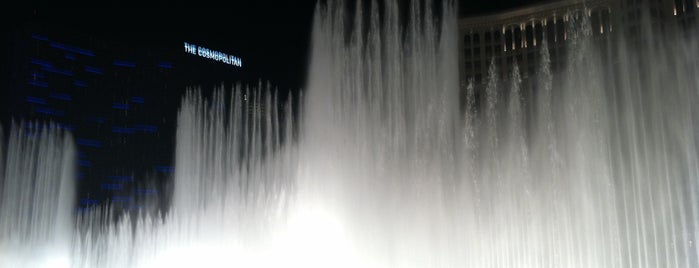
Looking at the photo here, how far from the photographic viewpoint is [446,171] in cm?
1802

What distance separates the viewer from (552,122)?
1828cm

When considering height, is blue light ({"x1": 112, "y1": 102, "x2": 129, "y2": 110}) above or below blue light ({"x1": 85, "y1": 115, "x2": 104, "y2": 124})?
above

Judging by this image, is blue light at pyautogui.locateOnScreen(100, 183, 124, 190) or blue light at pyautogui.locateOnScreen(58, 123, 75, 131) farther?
blue light at pyautogui.locateOnScreen(100, 183, 124, 190)

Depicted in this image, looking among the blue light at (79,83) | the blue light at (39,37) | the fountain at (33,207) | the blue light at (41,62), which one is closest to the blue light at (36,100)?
the blue light at (41,62)

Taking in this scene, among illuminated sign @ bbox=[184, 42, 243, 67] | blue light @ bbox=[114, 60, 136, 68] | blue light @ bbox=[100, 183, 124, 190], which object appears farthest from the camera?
illuminated sign @ bbox=[184, 42, 243, 67]

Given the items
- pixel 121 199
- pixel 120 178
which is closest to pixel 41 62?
pixel 120 178

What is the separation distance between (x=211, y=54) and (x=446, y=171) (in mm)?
45994

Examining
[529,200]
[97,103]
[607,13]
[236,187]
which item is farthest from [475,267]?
[97,103]

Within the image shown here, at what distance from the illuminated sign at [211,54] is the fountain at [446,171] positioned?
40.3 metres

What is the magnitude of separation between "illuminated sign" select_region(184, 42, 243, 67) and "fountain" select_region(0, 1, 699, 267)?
40279 millimetres

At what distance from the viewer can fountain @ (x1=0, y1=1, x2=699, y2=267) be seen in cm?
1570

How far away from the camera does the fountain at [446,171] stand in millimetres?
15703

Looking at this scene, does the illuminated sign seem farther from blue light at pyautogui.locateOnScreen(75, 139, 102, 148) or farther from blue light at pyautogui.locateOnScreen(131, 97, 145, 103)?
blue light at pyautogui.locateOnScreen(75, 139, 102, 148)

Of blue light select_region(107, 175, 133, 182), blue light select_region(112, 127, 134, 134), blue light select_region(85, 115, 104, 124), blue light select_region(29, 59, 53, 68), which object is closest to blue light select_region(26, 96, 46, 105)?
blue light select_region(29, 59, 53, 68)
